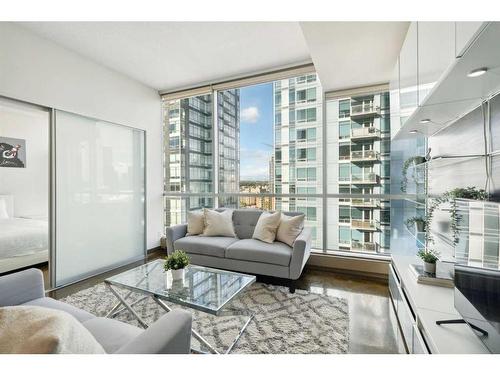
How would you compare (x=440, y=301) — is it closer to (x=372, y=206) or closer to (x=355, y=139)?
(x=372, y=206)

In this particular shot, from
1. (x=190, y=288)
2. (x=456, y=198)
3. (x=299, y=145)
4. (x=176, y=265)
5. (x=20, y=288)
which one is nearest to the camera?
(x=20, y=288)

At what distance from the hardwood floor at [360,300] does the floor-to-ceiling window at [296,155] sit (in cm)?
57

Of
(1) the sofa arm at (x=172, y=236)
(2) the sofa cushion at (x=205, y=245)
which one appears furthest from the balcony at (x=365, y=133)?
(1) the sofa arm at (x=172, y=236)

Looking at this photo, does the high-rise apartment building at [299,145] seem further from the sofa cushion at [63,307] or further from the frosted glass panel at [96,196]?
the sofa cushion at [63,307]

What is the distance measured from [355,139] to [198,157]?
8.35 ft

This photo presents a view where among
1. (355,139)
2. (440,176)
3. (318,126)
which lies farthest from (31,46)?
(440,176)

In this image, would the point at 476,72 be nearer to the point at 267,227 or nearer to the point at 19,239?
the point at 267,227

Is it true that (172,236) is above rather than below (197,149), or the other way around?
below

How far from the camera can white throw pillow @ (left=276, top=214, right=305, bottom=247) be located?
290 cm

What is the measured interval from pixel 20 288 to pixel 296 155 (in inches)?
126

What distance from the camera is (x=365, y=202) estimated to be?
10.9 ft

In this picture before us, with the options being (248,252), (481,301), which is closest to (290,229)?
(248,252)

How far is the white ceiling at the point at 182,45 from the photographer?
2576 millimetres

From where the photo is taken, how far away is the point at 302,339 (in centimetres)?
182
